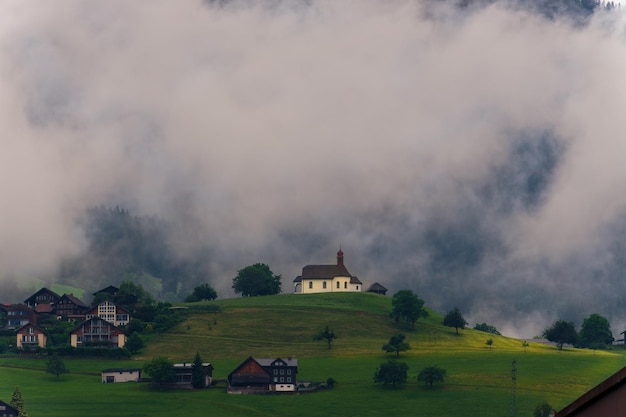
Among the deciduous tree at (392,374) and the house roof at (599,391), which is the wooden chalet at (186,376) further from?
the house roof at (599,391)

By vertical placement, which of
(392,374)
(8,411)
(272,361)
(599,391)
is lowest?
(8,411)

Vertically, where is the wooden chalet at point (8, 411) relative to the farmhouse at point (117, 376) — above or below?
below

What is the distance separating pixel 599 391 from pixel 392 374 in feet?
525

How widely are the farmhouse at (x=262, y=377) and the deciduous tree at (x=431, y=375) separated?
21008 mm

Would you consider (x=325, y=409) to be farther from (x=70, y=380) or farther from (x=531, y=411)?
(x=70, y=380)

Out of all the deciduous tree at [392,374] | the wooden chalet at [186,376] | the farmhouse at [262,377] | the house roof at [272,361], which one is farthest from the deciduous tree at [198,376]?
the deciduous tree at [392,374]

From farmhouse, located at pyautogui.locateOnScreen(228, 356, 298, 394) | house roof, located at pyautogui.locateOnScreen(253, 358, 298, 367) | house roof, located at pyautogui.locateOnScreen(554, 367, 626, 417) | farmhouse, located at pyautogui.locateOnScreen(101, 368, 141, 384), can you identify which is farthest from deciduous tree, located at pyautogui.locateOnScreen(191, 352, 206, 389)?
house roof, located at pyautogui.locateOnScreen(554, 367, 626, 417)

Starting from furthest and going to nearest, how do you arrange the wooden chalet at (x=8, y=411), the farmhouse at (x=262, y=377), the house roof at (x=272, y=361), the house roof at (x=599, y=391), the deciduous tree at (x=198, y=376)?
the house roof at (x=272, y=361) → the deciduous tree at (x=198, y=376) → the farmhouse at (x=262, y=377) → the wooden chalet at (x=8, y=411) → the house roof at (x=599, y=391)

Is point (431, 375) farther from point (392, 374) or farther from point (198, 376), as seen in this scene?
point (198, 376)

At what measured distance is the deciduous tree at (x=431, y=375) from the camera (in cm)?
18112

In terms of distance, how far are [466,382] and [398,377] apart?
36.2 ft

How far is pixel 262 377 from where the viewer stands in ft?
624

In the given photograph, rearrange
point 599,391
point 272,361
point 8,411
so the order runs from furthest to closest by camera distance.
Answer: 1. point 272,361
2. point 8,411
3. point 599,391

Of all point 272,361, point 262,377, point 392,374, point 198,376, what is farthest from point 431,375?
point 198,376
